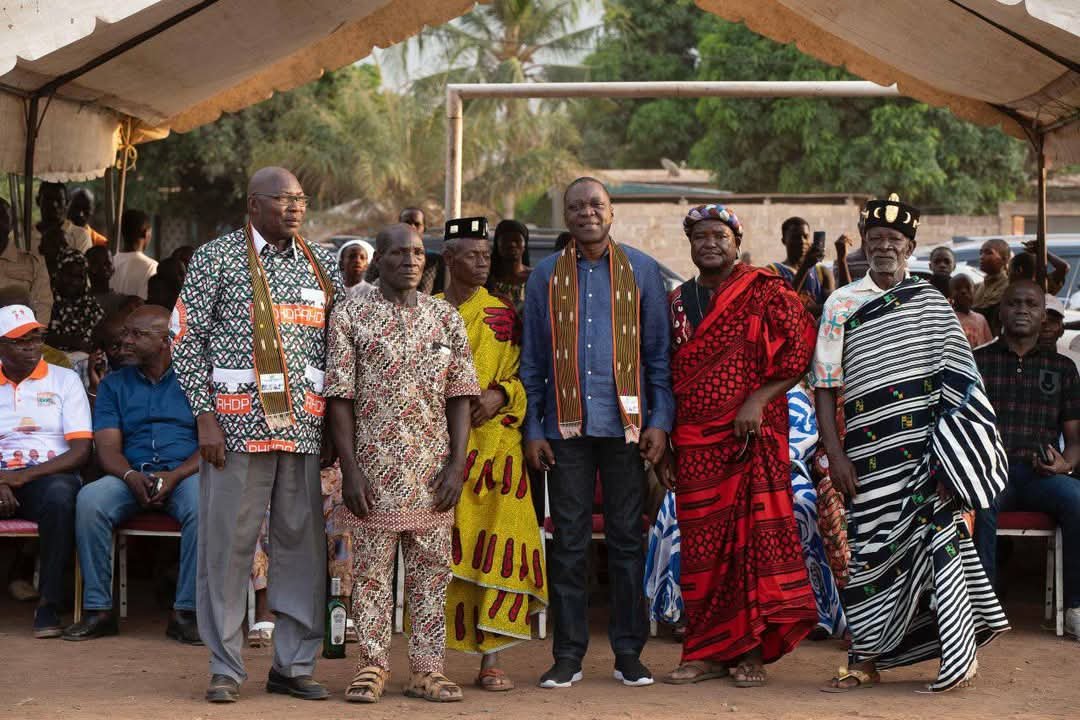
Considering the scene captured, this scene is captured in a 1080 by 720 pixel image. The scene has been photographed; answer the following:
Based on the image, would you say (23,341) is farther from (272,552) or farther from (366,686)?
(366,686)

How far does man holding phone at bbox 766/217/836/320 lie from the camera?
A: 919 cm

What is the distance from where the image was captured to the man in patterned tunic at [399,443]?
5.66m

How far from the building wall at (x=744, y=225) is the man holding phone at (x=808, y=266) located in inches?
584

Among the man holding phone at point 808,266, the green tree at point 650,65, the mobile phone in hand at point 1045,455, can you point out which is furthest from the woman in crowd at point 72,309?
the green tree at point 650,65

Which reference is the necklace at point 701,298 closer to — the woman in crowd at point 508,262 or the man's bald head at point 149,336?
the woman in crowd at point 508,262

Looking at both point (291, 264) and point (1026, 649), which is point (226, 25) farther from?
point (1026, 649)

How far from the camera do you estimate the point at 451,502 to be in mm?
5723

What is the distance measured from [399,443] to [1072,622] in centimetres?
364

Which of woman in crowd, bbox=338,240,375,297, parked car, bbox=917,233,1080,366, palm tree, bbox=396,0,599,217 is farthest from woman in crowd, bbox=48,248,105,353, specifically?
palm tree, bbox=396,0,599,217

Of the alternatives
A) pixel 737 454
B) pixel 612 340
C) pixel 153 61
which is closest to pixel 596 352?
pixel 612 340

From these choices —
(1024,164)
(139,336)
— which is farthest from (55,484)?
(1024,164)

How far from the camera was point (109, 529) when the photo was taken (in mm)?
7090

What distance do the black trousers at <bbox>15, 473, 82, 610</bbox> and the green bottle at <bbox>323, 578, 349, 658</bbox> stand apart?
4.52 ft

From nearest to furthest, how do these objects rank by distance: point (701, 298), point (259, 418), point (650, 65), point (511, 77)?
1. point (259, 418)
2. point (701, 298)
3. point (511, 77)
4. point (650, 65)
